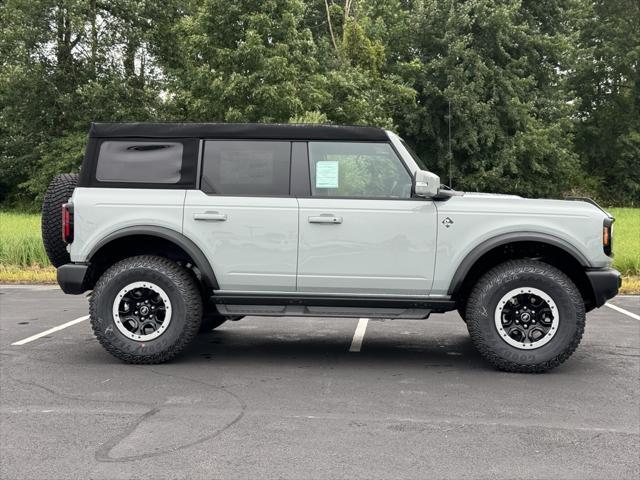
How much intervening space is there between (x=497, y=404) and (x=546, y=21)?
136ft

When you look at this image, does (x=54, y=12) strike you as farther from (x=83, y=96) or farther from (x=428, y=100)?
(x=428, y=100)

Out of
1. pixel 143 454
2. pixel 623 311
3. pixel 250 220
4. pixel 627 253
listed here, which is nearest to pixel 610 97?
pixel 627 253

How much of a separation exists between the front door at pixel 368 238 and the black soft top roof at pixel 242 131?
402 mm

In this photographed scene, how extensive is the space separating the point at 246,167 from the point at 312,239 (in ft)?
2.78

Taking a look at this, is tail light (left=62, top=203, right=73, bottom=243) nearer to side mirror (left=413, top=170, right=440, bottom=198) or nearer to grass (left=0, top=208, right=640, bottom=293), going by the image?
side mirror (left=413, top=170, right=440, bottom=198)

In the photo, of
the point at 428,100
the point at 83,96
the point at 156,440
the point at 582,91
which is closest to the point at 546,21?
the point at 582,91

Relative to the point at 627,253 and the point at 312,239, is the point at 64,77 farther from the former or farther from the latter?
the point at 312,239

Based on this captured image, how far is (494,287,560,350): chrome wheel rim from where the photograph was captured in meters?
5.93

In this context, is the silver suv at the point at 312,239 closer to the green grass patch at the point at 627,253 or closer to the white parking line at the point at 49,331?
the white parking line at the point at 49,331

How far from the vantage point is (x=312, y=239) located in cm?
608

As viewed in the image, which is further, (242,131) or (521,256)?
(521,256)

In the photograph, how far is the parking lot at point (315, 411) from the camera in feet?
12.5

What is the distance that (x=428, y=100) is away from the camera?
37.9m

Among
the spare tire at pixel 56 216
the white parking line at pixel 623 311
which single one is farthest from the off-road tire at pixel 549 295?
the spare tire at pixel 56 216
